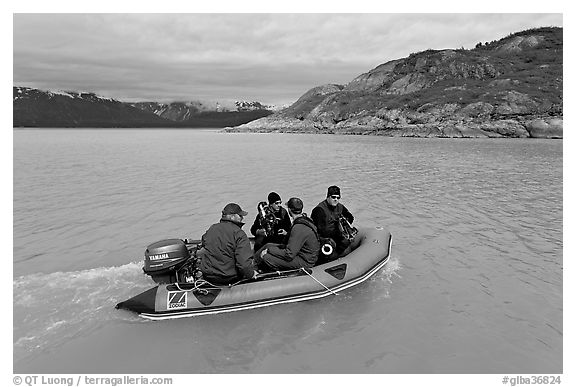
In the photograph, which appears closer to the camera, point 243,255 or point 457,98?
point 243,255

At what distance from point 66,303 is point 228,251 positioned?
2929 mm

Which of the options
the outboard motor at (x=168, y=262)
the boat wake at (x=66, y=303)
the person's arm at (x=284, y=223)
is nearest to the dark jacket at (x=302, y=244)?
the person's arm at (x=284, y=223)

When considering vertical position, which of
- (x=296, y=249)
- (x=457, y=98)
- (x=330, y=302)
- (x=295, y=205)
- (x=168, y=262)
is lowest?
(x=330, y=302)

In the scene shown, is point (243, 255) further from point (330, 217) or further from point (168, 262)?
point (330, 217)

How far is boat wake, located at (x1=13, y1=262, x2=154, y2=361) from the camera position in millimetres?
5512

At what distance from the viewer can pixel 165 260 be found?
6547 millimetres

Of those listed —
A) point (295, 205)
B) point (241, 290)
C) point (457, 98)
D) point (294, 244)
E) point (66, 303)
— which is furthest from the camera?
point (457, 98)

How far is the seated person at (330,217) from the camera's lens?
24.2ft

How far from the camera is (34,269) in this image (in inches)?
314

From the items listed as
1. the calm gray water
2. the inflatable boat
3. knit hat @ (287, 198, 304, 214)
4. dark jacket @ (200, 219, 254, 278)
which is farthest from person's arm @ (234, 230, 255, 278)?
knit hat @ (287, 198, 304, 214)

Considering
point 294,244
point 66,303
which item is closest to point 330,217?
point 294,244

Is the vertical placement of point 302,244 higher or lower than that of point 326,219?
lower

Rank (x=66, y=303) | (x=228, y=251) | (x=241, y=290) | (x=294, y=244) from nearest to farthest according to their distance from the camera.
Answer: (x=228, y=251) < (x=241, y=290) < (x=66, y=303) < (x=294, y=244)
